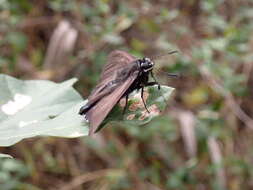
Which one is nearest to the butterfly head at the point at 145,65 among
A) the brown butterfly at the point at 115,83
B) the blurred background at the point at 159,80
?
the brown butterfly at the point at 115,83

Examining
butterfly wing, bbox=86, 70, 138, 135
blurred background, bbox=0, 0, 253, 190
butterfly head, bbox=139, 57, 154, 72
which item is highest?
blurred background, bbox=0, 0, 253, 190

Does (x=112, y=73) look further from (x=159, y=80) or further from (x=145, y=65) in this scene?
(x=159, y=80)

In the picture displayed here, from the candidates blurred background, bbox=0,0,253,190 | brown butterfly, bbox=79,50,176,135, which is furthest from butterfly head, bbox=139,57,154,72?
blurred background, bbox=0,0,253,190

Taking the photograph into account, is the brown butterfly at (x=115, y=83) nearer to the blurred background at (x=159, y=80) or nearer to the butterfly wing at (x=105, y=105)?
the butterfly wing at (x=105, y=105)

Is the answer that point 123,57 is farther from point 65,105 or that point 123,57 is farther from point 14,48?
point 14,48

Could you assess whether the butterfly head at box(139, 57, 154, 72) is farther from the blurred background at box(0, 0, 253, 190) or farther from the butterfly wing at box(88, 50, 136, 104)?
the blurred background at box(0, 0, 253, 190)
